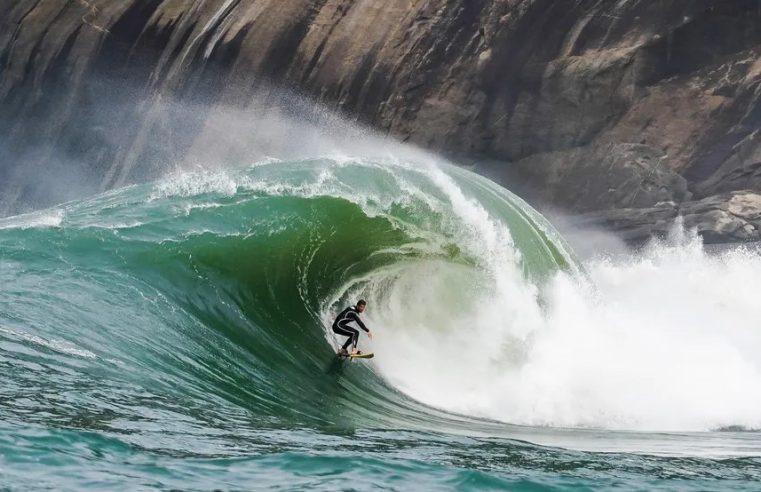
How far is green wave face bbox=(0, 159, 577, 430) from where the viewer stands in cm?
952

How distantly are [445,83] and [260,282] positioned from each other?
1701cm

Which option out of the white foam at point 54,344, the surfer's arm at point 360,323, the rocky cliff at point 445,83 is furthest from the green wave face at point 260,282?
the rocky cliff at point 445,83

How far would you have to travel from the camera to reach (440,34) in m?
29.4

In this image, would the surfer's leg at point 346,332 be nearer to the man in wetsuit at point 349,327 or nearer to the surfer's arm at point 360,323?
the man in wetsuit at point 349,327

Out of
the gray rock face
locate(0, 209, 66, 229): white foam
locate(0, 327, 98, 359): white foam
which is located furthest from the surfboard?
the gray rock face

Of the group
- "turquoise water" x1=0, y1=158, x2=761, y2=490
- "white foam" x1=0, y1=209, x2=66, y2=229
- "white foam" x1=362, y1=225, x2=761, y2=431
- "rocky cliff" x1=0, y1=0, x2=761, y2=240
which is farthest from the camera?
"rocky cliff" x1=0, y1=0, x2=761, y2=240

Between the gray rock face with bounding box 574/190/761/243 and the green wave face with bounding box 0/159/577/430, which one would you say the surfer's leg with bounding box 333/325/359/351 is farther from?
the gray rock face with bounding box 574/190/761/243

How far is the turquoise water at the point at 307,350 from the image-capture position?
7.13 meters

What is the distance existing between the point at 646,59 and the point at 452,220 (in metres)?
14.2

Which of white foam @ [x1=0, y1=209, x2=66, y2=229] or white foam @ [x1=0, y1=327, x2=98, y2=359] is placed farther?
white foam @ [x1=0, y1=209, x2=66, y2=229]

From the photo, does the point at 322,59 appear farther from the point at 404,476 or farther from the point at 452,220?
the point at 404,476

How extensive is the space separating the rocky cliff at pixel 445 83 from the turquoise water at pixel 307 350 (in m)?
11.2

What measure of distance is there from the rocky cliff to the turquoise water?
36.7 ft

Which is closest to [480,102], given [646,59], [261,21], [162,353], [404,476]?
[646,59]
